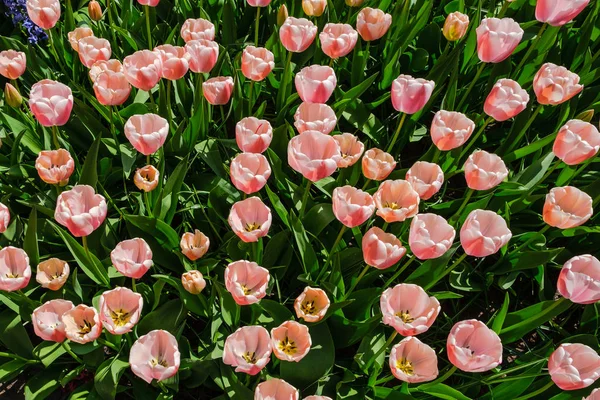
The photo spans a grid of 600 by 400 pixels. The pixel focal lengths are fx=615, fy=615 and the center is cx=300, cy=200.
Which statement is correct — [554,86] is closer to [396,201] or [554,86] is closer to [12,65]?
[396,201]

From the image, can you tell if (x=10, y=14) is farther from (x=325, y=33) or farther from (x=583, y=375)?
(x=583, y=375)

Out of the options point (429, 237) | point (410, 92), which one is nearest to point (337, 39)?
point (410, 92)

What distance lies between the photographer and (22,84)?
8.30ft

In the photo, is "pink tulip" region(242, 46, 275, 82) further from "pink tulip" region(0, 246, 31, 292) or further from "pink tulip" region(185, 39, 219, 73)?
"pink tulip" region(0, 246, 31, 292)

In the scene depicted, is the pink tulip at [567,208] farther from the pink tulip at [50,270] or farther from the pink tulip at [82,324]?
the pink tulip at [50,270]

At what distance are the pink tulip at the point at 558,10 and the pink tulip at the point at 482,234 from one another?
874mm

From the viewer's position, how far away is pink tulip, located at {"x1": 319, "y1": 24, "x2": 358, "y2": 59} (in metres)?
2.09

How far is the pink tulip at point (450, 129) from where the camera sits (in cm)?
187

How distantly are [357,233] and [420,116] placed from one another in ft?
2.37

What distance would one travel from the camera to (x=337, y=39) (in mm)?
2072

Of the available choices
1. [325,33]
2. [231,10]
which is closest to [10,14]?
[231,10]

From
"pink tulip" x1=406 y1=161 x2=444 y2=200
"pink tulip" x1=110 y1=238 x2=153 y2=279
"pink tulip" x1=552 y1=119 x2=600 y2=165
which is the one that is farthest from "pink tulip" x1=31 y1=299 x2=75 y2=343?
"pink tulip" x1=552 y1=119 x2=600 y2=165

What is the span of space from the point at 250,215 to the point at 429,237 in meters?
0.50

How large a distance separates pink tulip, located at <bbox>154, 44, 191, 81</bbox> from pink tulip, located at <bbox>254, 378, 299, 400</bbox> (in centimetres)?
102
